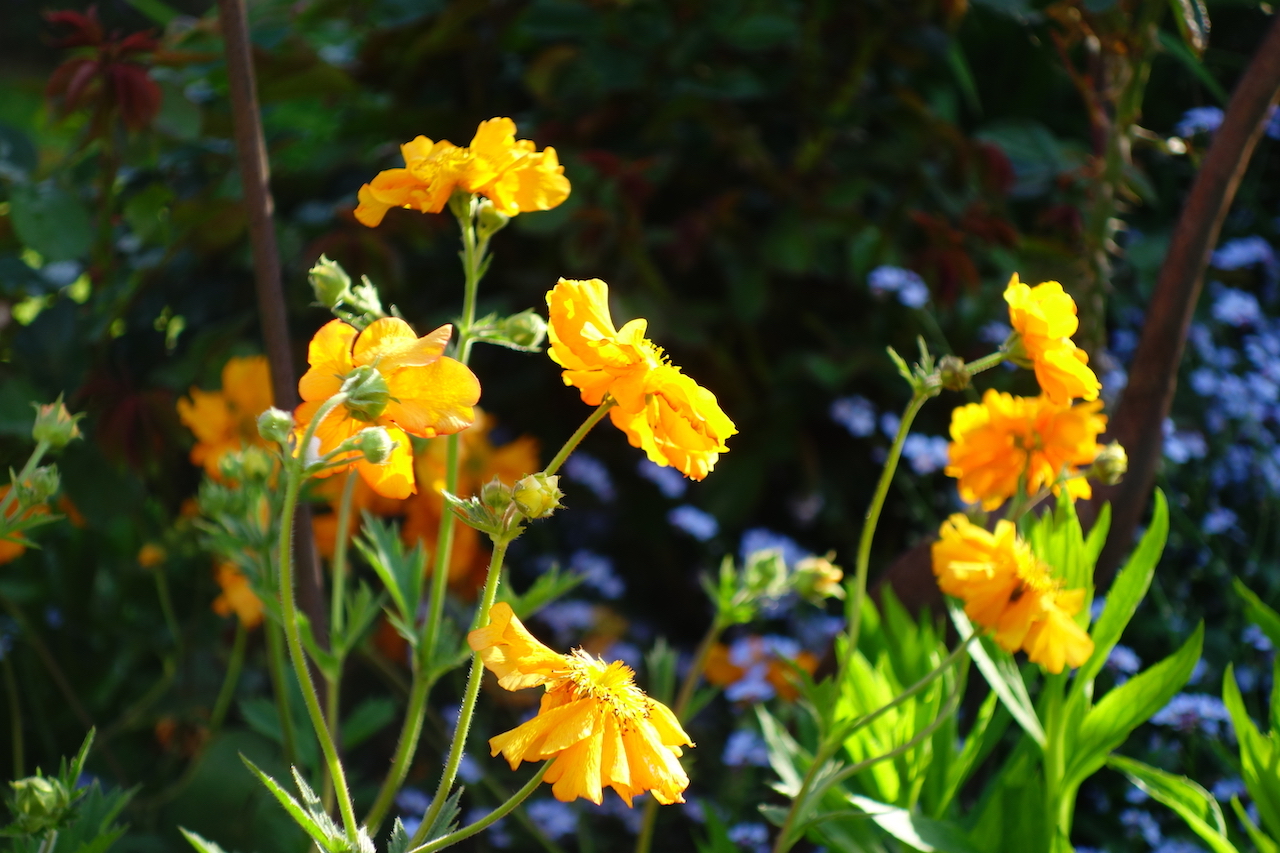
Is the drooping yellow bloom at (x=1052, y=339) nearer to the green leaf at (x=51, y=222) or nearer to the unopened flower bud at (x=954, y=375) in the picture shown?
the unopened flower bud at (x=954, y=375)

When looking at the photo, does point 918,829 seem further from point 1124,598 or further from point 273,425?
point 273,425

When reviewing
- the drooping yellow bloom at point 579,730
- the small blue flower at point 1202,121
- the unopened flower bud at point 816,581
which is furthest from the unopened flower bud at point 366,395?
the small blue flower at point 1202,121

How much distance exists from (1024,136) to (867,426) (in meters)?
0.48

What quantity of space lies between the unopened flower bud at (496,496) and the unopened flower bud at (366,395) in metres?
0.07

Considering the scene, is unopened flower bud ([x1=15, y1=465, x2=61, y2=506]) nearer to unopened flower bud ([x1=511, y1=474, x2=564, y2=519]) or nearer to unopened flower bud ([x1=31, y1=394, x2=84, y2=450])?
unopened flower bud ([x1=31, y1=394, x2=84, y2=450])

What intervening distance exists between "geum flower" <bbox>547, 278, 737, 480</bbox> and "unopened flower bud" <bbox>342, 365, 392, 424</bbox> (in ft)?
0.30

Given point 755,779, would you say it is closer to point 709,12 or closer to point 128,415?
point 128,415

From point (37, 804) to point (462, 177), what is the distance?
43cm

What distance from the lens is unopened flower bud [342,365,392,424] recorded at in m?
0.53

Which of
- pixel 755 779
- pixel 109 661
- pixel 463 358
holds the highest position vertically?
pixel 463 358

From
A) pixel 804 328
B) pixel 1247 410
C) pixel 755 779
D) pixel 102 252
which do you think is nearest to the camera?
pixel 102 252

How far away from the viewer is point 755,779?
1406mm

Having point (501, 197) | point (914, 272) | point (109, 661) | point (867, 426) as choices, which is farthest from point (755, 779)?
point (501, 197)

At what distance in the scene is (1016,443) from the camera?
2.73ft
